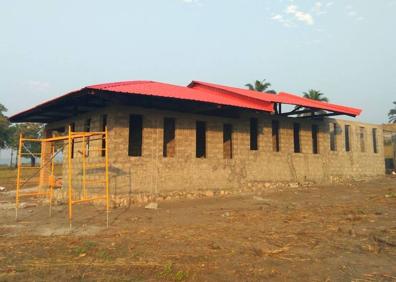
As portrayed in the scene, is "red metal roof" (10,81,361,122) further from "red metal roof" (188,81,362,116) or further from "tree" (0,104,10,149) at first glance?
"tree" (0,104,10,149)

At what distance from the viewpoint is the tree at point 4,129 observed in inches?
1711

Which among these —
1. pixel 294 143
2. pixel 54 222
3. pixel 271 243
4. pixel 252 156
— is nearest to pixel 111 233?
pixel 54 222

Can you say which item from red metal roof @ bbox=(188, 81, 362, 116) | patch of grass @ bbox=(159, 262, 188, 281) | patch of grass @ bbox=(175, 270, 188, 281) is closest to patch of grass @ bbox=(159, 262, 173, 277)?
patch of grass @ bbox=(159, 262, 188, 281)

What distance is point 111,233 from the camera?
25.4 ft

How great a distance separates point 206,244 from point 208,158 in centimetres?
781

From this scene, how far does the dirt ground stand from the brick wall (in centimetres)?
176

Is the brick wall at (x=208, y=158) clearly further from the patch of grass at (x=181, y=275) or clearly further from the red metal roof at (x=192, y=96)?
the patch of grass at (x=181, y=275)

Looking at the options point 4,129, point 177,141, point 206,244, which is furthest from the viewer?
point 4,129

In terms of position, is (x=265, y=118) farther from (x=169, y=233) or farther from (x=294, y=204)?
(x=169, y=233)

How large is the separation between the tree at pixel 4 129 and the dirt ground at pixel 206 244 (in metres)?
38.0

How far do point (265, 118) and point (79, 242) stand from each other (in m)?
11.9

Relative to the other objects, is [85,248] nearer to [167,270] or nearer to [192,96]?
[167,270]

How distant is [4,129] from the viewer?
4419 centimetres

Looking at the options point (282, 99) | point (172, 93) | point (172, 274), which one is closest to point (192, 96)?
point (172, 93)
